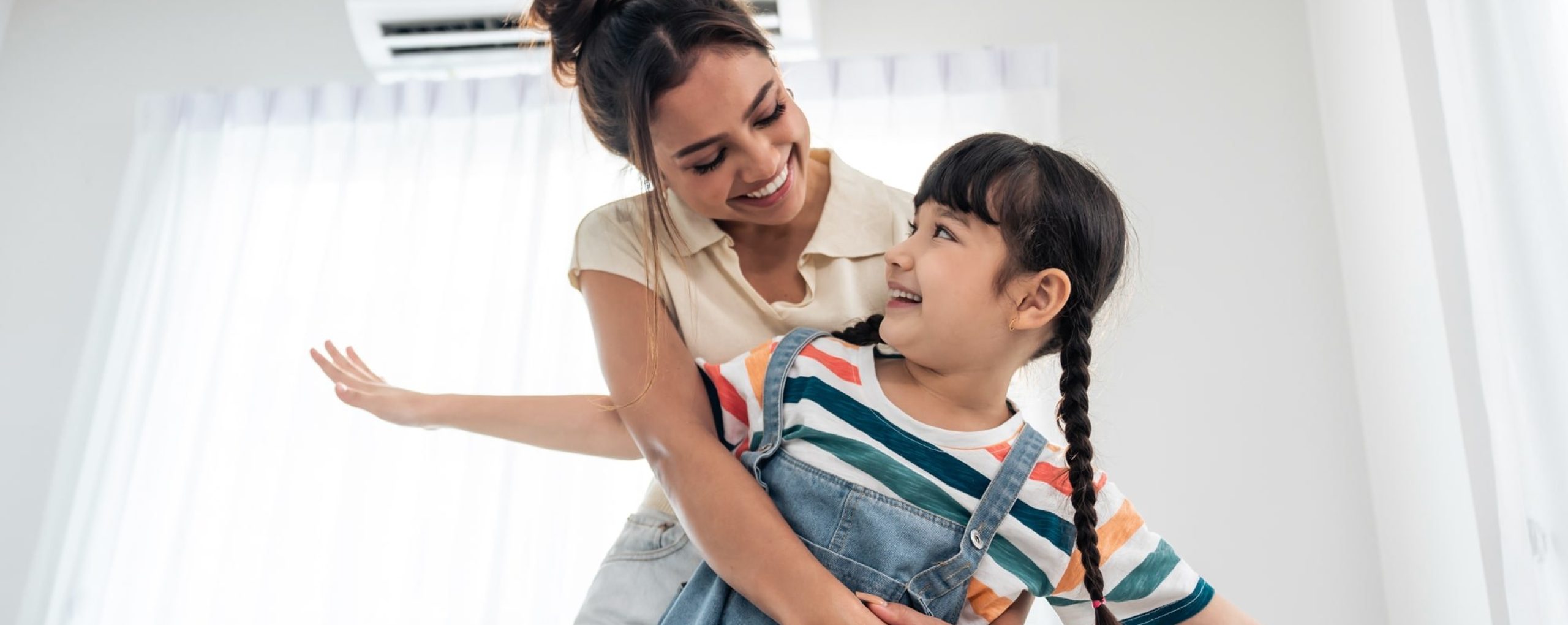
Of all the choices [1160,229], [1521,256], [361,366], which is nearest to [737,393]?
[361,366]

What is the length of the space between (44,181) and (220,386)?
75 cm

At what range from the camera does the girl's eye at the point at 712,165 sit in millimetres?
1249

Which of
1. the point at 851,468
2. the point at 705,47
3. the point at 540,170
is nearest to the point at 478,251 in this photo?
the point at 540,170

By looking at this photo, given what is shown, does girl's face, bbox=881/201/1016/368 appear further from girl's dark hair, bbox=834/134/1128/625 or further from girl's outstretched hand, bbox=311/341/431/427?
girl's outstretched hand, bbox=311/341/431/427

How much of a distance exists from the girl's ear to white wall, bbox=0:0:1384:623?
94 centimetres

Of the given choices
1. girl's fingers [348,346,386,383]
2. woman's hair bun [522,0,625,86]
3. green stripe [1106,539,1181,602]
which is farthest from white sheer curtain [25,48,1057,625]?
green stripe [1106,539,1181,602]

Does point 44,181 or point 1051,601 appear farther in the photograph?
point 44,181

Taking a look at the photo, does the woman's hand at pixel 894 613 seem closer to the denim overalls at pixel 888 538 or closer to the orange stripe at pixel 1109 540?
the denim overalls at pixel 888 538

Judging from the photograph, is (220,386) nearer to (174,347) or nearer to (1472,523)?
(174,347)

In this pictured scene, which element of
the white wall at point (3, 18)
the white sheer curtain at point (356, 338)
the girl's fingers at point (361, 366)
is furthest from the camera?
the white wall at point (3, 18)

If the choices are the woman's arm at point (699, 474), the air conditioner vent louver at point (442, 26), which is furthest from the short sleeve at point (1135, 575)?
the air conditioner vent louver at point (442, 26)

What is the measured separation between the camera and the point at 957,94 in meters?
2.42

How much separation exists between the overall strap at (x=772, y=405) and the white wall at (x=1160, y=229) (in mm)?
1009

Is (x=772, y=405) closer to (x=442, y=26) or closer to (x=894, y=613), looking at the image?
(x=894, y=613)
